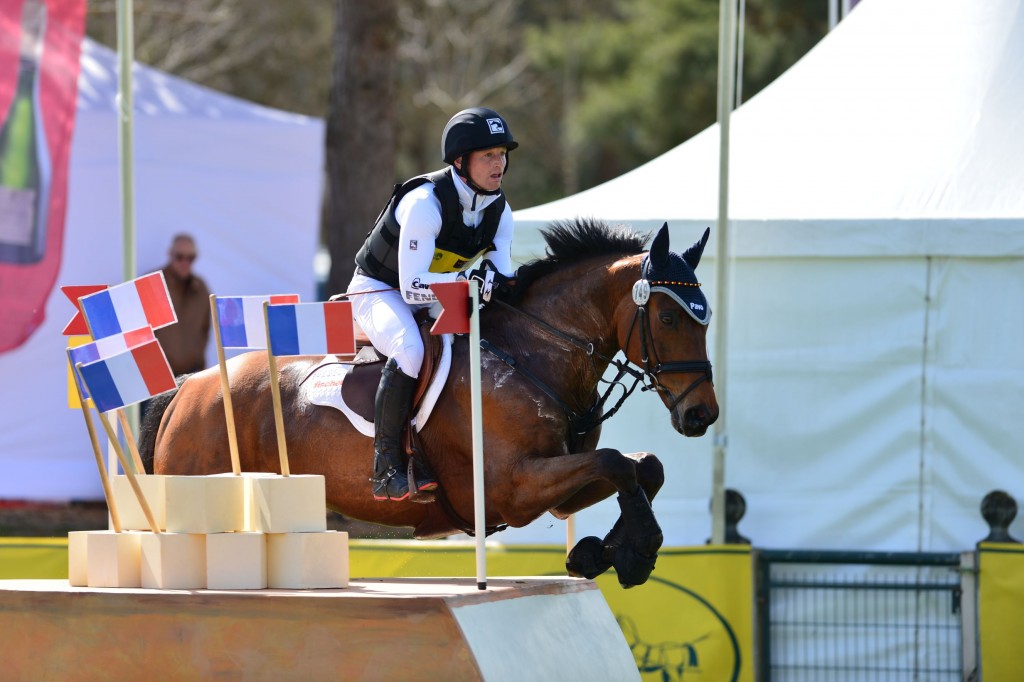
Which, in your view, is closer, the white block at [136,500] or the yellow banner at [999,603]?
the white block at [136,500]

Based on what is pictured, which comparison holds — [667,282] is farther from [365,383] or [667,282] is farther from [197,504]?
[197,504]

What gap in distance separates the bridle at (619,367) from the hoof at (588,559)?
46 centimetres

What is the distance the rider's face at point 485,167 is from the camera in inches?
240

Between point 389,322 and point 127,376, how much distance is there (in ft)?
3.97

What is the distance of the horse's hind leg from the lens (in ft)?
18.1

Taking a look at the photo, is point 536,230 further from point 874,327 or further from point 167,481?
point 167,481

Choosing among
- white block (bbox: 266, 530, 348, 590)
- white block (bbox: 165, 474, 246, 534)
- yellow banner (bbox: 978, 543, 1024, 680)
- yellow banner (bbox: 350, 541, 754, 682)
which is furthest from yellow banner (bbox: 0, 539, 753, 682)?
white block (bbox: 165, 474, 246, 534)

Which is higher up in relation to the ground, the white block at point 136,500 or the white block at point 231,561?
the white block at point 136,500

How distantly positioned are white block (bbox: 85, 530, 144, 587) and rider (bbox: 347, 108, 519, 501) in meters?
1.07

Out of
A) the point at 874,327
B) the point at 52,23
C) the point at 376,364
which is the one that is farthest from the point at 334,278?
the point at 376,364

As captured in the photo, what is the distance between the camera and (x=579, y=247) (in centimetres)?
625

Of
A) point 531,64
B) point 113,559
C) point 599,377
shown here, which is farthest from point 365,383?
point 531,64

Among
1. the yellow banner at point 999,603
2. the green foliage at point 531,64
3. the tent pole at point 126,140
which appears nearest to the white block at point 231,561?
the tent pole at point 126,140

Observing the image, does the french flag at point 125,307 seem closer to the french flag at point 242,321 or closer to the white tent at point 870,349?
the french flag at point 242,321
